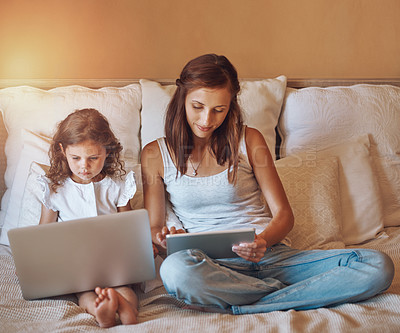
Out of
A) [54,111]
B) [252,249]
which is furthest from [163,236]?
[54,111]

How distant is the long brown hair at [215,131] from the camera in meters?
1.47

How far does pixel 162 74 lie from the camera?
2.13 metres

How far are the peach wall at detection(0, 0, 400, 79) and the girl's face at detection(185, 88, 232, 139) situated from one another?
69 centimetres

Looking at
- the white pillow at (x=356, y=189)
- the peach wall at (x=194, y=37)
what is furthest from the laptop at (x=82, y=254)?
the peach wall at (x=194, y=37)

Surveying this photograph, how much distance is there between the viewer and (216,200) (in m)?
1.52

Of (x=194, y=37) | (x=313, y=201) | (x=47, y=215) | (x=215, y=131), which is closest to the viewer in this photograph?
(x=47, y=215)

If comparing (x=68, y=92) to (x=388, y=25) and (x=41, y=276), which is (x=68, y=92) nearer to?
(x=41, y=276)

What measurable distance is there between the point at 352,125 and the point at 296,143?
23cm

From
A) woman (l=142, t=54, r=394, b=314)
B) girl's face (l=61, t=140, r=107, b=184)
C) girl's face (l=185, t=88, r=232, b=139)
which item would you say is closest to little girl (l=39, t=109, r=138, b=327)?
girl's face (l=61, t=140, r=107, b=184)

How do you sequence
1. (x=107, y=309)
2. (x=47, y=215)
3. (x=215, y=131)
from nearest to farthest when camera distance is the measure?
(x=107, y=309)
(x=47, y=215)
(x=215, y=131)

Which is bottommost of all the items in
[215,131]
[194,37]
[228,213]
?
[228,213]

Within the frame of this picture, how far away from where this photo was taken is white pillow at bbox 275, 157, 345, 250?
1.65m

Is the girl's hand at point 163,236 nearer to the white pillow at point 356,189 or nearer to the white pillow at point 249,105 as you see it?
the white pillow at point 249,105

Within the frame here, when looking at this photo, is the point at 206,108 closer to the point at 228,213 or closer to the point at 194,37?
the point at 228,213
